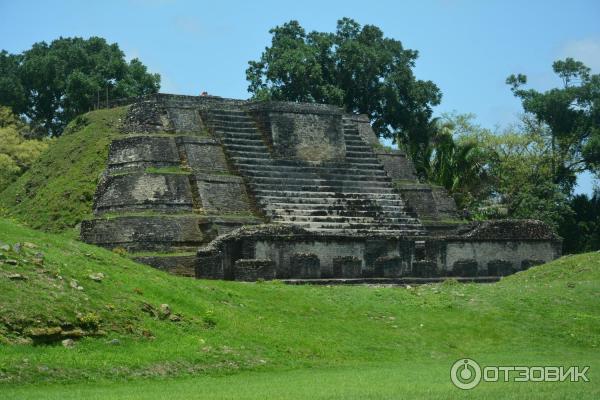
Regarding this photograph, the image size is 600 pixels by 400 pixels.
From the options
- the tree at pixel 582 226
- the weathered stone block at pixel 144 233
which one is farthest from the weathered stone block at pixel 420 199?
the tree at pixel 582 226

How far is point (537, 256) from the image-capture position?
36.2 m

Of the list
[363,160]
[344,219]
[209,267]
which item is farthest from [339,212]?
[209,267]

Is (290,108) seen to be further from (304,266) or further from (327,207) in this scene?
(304,266)

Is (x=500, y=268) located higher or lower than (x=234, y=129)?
lower

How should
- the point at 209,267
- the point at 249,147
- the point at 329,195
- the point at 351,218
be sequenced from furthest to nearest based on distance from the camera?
the point at 249,147 < the point at 329,195 < the point at 351,218 < the point at 209,267

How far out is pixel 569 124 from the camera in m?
56.7

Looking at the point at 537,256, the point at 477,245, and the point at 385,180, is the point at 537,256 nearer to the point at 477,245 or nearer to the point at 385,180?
the point at 477,245

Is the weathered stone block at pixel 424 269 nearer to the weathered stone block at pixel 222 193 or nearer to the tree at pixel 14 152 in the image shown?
the weathered stone block at pixel 222 193

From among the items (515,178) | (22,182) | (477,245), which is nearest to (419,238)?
(477,245)

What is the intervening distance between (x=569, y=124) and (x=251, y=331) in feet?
129

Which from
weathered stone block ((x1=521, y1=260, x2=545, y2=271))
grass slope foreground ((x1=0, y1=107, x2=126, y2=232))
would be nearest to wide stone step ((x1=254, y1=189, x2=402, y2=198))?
weathered stone block ((x1=521, y1=260, x2=545, y2=271))

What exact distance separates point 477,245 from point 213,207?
7984 millimetres

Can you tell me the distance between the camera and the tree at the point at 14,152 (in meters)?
48.2

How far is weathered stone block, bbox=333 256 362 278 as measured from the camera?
32.2 metres
